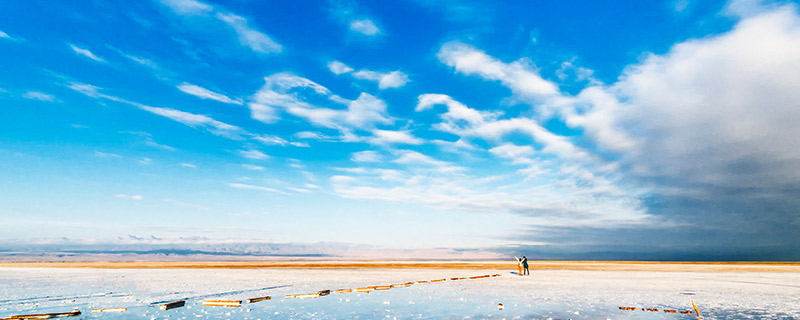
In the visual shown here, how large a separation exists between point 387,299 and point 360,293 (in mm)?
3830

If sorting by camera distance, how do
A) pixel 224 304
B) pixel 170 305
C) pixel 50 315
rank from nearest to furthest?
pixel 50 315, pixel 170 305, pixel 224 304

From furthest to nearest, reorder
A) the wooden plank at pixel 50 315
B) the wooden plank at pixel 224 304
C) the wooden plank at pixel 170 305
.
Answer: the wooden plank at pixel 224 304
the wooden plank at pixel 170 305
the wooden plank at pixel 50 315

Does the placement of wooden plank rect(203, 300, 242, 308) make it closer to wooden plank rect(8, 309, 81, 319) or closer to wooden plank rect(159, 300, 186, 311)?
wooden plank rect(159, 300, 186, 311)

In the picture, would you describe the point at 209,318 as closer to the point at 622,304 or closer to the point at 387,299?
the point at 387,299

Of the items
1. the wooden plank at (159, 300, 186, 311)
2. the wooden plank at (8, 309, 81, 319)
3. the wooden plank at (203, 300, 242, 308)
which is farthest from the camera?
the wooden plank at (203, 300, 242, 308)

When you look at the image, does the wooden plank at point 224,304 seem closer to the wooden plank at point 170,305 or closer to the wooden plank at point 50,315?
the wooden plank at point 170,305

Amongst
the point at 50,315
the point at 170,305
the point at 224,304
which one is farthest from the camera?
the point at 224,304

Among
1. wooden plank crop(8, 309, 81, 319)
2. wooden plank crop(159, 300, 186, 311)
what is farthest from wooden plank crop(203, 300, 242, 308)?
wooden plank crop(8, 309, 81, 319)

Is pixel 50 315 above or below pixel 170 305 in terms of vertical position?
below

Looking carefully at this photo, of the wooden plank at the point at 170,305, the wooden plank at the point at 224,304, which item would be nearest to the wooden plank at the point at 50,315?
the wooden plank at the point at 170,305

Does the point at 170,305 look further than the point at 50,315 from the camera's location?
Yes

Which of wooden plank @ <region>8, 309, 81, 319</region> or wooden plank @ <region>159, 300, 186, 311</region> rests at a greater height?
Result: wooden plank @ <region>159, 300, 186, 311</region>

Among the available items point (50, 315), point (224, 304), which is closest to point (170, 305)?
point (224, 304)

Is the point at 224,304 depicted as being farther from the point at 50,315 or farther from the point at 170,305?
the point at 50,315
